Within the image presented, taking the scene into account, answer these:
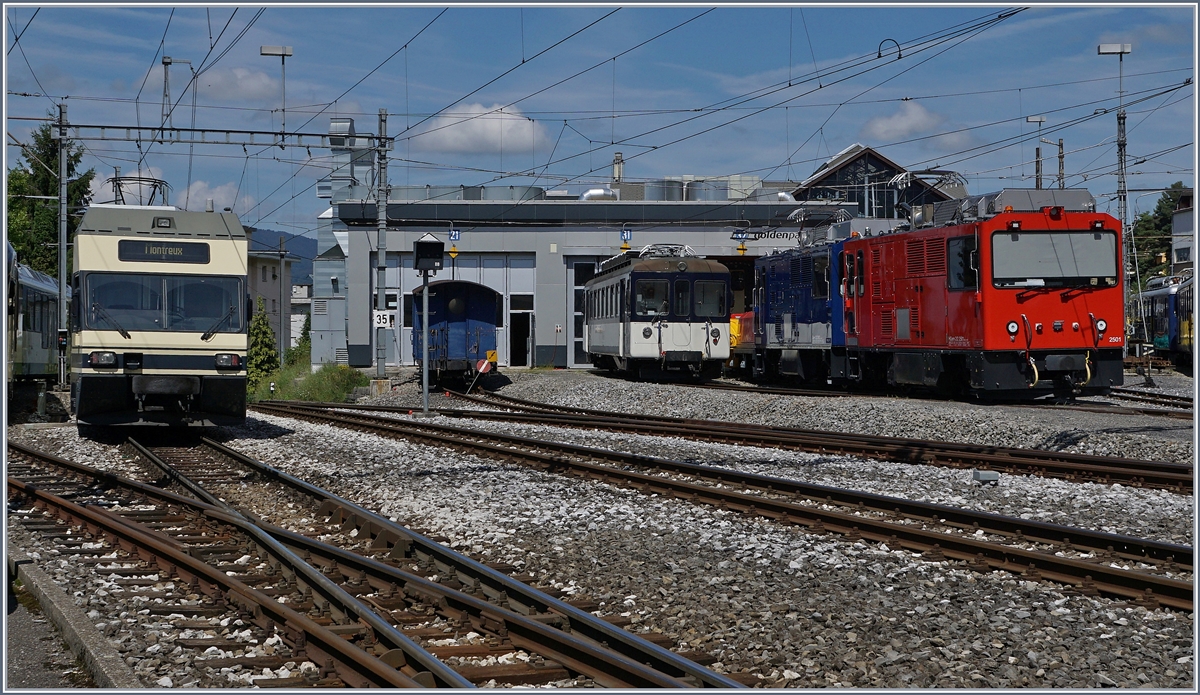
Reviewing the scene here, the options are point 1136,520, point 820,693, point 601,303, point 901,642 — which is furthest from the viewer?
point 601,303

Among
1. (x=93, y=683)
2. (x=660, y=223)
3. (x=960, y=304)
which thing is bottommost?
(x=93, y=683)

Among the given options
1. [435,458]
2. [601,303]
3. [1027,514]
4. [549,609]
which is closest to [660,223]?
[601,303]

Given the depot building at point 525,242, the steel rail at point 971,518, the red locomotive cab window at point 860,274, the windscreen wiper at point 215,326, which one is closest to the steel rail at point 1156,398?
the red locomotive cab window at point 860,274

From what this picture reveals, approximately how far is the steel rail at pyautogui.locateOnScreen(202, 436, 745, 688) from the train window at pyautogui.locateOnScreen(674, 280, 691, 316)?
1915 cm

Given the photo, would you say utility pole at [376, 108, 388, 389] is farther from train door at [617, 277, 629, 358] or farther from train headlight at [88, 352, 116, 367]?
train headlight at [88, 352, 116, 367]

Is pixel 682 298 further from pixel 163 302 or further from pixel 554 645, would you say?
pixel 554 645

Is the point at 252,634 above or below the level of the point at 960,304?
below

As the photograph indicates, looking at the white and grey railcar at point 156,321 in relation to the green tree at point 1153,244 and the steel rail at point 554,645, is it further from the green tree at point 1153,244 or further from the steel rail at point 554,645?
the green tree at point 1153,244

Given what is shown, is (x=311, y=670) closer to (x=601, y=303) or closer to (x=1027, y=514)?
(x=1027, y=514)

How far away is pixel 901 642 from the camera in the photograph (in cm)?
594

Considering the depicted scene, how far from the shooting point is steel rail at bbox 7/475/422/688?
204 inches

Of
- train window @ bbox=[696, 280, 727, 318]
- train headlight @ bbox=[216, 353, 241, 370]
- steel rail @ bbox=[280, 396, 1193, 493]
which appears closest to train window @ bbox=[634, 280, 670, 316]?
train window @ bbox=[696, 280, 727, 318]

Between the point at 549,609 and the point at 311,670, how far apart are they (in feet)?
4.92

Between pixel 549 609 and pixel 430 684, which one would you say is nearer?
pixel 430 684
